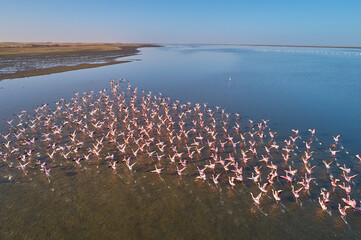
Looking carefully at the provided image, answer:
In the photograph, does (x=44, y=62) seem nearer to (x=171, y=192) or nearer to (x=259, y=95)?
(x=259, y=95)

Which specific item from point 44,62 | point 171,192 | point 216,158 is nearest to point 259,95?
point 216,158

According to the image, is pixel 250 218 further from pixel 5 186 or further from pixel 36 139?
pixel 36 139

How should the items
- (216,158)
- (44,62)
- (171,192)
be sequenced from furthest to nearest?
1. (44,62)
2. (216,158)
3. (171,192)

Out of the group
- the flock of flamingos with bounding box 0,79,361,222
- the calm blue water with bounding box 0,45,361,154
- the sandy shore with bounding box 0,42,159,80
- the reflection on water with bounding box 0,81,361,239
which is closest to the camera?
the reflection on water with bounding box 0,81,361,239

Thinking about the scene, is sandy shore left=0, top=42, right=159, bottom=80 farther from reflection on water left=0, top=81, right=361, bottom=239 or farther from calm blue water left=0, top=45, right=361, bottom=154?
reflection on water left=0, top=81, right=361, bottom=239

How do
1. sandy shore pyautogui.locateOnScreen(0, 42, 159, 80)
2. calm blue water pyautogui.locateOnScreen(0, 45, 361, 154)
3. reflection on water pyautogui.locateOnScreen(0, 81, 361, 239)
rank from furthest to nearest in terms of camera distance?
sandy shore pyautogui.locateOnScreen(0, 42, 159, 80) → calm blue water pyautogui.locateOnScreen(0, 45, 361, 154) → reflection on water pyautogui.locateOnScreen(0, 81, 361, 239)

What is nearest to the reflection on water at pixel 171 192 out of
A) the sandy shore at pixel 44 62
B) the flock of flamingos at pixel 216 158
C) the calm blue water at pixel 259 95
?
the flock of flamingos at pixel 216 158

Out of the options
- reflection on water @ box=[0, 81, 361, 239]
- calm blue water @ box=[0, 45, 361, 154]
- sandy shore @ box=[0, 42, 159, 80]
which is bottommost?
reflection on water @ box=[0, 81, 361, 239]

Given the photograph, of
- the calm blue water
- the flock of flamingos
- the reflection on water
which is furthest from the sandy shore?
the reflection on water

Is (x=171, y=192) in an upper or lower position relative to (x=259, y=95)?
lower

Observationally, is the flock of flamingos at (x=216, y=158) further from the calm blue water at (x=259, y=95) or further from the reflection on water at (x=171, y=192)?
the calm blue water at (x=259, y=95)

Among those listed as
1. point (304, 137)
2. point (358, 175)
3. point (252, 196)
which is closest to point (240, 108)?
point (304, 137)
